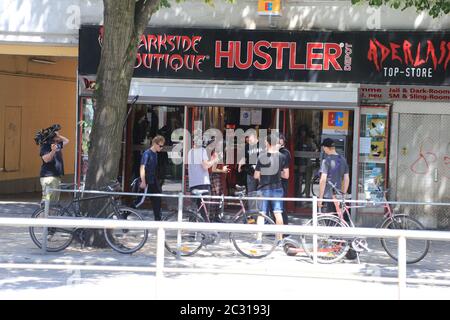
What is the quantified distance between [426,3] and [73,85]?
11837 mm

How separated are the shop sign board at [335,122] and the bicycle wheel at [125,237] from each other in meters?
5.37

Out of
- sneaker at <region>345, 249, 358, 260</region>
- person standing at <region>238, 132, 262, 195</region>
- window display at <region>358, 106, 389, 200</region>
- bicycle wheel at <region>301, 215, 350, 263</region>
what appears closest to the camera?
bicycle wheel at <region>301, 215, 350, 263</region>

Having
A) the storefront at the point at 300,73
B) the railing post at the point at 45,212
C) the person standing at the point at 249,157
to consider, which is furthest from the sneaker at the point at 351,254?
the railing post at the point at 45,212

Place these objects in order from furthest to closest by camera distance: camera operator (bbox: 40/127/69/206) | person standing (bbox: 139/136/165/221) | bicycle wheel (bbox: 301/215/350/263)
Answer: camera operator (bbox: 40/127/69/206) → person standing (bbox: 139/136/165/221) → bicycle wheel (bbox: 301/215/350/263)

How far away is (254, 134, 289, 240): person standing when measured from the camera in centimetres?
1166

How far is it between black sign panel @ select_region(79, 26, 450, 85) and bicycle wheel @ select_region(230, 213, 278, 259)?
440 cm

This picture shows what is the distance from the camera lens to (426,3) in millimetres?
13180

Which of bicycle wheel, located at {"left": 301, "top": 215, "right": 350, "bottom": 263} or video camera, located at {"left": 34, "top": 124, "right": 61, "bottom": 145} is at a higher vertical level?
video camera, located at {"left": 34, "top": 124, "right": 61, "bottom": 145}

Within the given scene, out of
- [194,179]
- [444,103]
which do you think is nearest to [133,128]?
[194,179]

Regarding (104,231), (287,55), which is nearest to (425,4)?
(287,55)

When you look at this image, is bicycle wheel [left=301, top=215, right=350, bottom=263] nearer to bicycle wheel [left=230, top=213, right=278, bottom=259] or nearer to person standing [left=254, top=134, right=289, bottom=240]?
bicycle wheel [left=230, top=213, right=278, bottom=259]

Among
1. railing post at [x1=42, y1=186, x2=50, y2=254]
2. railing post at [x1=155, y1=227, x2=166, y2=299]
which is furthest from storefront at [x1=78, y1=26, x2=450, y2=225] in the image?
railing post at [x1=155, y1=227, x2=166, y2=299]

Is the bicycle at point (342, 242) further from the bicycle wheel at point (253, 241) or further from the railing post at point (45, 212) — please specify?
the railing post at point (45, 212)

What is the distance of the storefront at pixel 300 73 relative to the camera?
1455 cm
